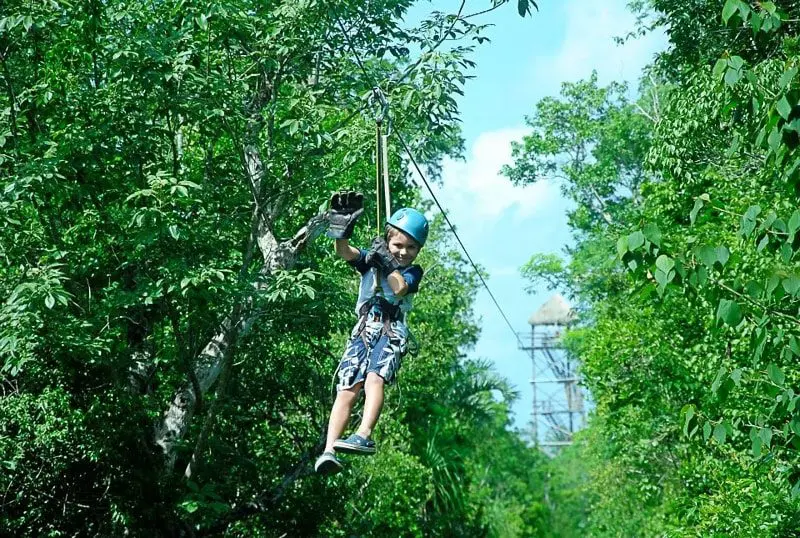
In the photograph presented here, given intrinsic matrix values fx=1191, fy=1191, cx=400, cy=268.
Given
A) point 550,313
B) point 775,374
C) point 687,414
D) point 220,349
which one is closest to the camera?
point 775,374

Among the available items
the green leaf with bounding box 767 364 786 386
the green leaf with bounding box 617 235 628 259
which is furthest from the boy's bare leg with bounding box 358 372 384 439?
the green leaf with bounding box 767 364 786 386

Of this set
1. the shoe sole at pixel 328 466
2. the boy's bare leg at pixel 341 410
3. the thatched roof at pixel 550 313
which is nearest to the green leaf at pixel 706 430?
the boy's bare leg at pixel 341 410

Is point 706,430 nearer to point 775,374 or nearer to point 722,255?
point 775,374

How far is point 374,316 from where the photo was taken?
690 centimetres

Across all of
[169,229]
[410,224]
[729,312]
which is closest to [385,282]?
[410,224]

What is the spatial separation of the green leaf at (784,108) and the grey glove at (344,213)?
241 centimetres

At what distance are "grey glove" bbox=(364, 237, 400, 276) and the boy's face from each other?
6 cm

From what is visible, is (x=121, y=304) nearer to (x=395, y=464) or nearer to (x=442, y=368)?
(x=395, y=464)

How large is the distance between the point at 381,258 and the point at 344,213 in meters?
0.35

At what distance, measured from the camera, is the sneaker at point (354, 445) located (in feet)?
20.9

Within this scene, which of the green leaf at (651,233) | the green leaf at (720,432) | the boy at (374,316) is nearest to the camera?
the boy at (374,316)

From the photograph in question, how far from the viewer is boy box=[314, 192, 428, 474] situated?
652cm

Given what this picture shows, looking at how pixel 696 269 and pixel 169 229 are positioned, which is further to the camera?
pixel 169 229

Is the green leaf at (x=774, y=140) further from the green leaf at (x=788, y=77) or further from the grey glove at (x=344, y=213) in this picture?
the grey glove at (x=344, y=213)
